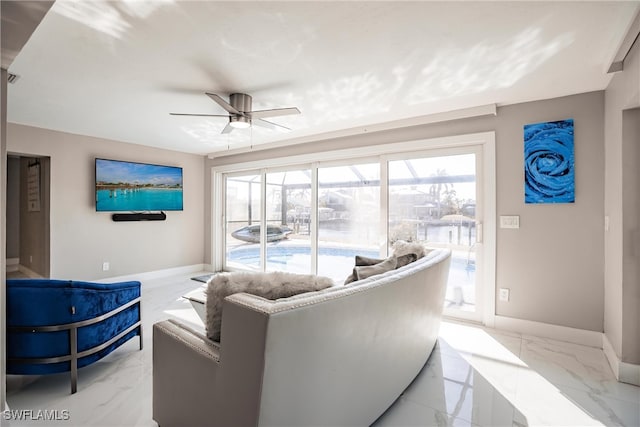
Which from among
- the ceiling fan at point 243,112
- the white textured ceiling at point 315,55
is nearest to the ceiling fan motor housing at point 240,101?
the ceiling fan at point 243,112

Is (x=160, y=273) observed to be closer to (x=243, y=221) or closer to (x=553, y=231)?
(x=243, y=221)

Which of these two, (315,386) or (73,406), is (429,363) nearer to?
(315,386)

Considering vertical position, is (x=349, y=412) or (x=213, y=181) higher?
(x=213, y=181)

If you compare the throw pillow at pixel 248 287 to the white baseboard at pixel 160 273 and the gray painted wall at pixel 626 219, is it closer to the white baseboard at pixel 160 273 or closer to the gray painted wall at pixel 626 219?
the gray painted wall at pixel 626 219

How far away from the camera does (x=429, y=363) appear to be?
93.4 inches

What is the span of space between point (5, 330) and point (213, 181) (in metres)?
4.33

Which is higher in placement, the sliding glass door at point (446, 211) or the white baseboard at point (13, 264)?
the sliding glass door at point (446, 211)

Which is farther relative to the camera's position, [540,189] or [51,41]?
[540,189]

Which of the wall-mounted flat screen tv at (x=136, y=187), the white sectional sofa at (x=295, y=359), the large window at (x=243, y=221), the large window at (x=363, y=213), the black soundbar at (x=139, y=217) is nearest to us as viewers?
the white sectional sofa at (x=295, y=359)

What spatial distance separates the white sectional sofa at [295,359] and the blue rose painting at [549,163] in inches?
75.5

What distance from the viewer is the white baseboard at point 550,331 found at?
8.78ft

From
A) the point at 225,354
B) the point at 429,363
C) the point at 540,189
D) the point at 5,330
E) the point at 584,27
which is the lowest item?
the point at 429,363

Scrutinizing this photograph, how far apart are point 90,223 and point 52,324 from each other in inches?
129

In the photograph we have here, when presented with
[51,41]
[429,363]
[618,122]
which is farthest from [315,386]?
[618,122]
